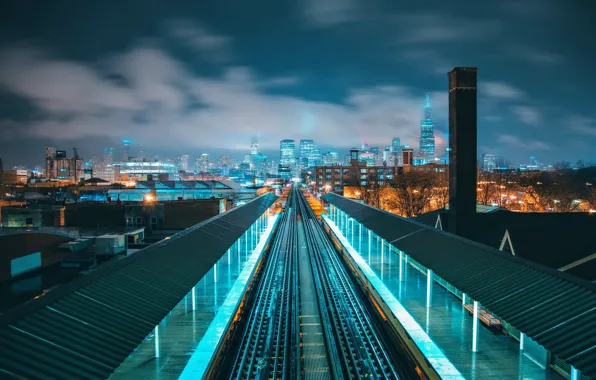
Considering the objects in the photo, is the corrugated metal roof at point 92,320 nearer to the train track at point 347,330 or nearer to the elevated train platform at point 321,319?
the elevated train platform at point 321,319

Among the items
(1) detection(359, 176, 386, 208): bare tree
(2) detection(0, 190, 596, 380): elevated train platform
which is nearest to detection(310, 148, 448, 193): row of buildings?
(1) detection(359, 176, 386, 208): bare tree

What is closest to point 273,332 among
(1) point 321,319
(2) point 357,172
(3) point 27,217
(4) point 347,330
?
(1) point 321,319

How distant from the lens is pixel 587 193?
45844 millimetres

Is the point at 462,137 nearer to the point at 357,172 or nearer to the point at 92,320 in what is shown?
the point at 92,320

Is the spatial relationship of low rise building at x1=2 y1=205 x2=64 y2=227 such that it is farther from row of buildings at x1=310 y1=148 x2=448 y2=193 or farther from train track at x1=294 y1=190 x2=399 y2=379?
row of buildings at x1=310 y1=148 x2=448 y2=193

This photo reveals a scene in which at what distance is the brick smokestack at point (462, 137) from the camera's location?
19.7 m

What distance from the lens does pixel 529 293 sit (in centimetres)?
828

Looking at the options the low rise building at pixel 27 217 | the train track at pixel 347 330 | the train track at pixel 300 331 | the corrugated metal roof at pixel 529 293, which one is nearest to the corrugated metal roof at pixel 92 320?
the train track at pixel 300 331

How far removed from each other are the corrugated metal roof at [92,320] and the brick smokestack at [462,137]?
14700 millimetres

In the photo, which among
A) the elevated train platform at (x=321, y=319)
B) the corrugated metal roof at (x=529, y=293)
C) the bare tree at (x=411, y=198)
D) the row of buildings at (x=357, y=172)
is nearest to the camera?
the elevated train platform at (x=321, y=319)

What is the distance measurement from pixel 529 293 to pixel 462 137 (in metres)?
13.6

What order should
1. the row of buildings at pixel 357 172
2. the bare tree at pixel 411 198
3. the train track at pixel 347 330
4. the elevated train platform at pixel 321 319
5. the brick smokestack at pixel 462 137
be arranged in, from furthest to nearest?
the row of buildings at pixel 357 172
the bare tree at pixel 411 198
the brick smokestack at pixel 462 137
the train track at pixel 347 330
the elevated train platform at pixel 321 319

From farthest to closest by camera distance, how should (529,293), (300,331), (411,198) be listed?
(411,198) → (300,331) → (529,293)

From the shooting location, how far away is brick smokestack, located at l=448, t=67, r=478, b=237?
1970cm
